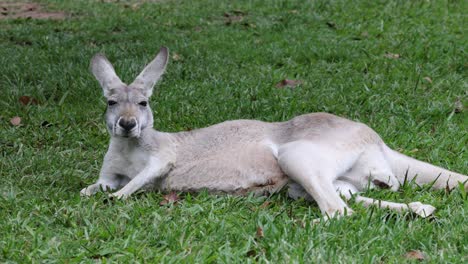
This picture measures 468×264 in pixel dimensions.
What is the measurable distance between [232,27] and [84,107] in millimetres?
3846

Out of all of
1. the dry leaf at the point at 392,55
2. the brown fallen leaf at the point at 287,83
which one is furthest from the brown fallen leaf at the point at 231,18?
the brown fallen leaf at the point at 287,83

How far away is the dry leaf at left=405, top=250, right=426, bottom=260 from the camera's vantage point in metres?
3.79

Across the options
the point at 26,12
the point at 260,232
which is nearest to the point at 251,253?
the point at 260,232

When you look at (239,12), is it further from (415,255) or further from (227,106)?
(415,255)

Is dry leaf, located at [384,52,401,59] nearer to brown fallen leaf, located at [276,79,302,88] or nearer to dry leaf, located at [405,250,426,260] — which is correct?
brown fallen leaf, located at [276,79,302,88]

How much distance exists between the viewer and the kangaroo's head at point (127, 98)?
4.95 m

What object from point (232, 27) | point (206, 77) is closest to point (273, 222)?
point (206, 77)

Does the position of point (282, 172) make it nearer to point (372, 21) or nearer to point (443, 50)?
point (443, 50)

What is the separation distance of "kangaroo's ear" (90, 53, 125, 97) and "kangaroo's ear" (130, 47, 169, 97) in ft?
0.45

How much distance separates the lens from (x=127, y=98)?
5117 mm

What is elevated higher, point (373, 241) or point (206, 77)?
point (373, 241)

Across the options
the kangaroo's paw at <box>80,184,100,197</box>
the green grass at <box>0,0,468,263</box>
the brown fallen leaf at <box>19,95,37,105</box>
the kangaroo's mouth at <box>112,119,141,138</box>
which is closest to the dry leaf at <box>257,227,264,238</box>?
the green grass at <box>0,0,468,263</box>

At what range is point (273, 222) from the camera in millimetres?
4219

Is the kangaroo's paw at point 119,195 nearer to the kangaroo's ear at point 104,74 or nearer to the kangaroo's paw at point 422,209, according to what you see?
the kangaroo's ear at point 104,74
